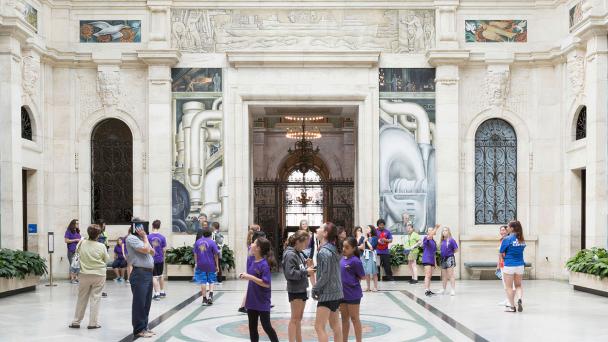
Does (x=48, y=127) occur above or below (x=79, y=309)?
above

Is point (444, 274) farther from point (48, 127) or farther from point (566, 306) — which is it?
point (48, 127)

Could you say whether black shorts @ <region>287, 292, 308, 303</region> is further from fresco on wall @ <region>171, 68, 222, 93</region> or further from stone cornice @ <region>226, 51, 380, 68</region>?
fresco on wall @ <region>171, 68, 222, 93</region>

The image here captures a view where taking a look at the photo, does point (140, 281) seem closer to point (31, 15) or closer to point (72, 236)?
point (72, 236)

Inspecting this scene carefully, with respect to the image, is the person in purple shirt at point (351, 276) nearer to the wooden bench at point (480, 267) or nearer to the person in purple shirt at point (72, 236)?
the person in purple shirt at point (72, 236)

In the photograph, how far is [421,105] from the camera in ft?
70.6

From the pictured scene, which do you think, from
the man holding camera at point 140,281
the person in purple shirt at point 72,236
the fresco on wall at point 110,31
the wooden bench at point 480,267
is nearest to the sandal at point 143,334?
the man holding camera at point 140,281

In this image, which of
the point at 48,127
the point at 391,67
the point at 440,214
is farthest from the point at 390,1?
the point at 48,127

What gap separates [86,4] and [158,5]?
202 centimetres

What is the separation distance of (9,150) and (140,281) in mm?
8476

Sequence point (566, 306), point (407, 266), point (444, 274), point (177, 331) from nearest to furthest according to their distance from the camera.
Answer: point (177, 331), point (566, 306), point (444, 274), point (407, 266)

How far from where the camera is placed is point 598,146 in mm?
18109

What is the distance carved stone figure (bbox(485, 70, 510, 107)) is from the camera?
843 inches

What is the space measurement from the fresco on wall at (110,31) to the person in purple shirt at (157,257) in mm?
7428

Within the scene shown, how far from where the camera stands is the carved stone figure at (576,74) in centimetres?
1953
